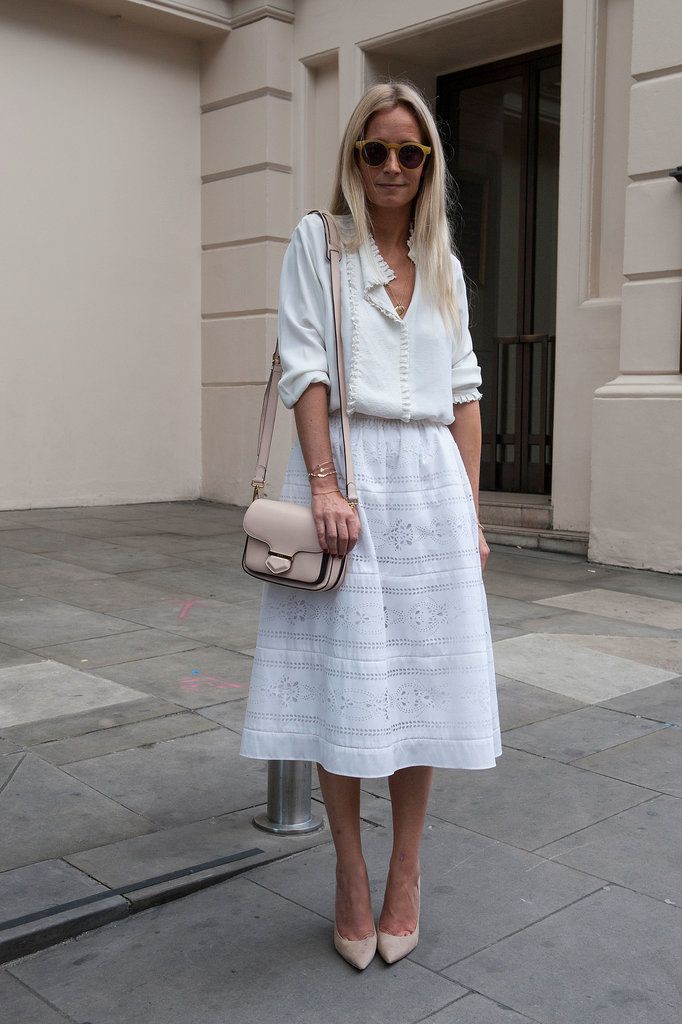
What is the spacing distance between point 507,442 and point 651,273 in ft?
9.27

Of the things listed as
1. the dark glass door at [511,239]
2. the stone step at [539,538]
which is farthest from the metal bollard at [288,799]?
the dark glass door at [511,239]

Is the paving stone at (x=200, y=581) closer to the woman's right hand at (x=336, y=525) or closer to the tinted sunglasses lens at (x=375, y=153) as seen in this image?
the woman's right hand at (x=336, y=525)

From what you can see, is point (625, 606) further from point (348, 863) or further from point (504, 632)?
point (348, 863)

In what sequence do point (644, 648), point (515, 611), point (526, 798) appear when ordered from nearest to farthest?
point (526, 798)
point (644, 648)
point (515, 611)

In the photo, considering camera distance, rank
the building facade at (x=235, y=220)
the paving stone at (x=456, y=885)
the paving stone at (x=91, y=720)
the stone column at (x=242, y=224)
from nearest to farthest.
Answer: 1. the paving stone at (x=456, y=885)
2. the paving stone at (x=91, y=720)
3. the building facade at (x=235, y=220)
4. the stone column at (x=242, y=224)

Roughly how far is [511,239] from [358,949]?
29.5ft

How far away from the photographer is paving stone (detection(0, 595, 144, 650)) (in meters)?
5.43

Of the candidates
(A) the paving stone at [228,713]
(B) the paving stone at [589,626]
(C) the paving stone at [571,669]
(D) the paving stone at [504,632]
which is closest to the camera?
(A) the paving stone at [228,713]

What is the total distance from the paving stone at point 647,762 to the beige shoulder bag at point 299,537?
69.8 inches

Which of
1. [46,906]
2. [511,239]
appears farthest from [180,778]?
[511,239]

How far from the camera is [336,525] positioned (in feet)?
7.93

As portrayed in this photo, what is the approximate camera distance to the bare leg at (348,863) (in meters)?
2.53

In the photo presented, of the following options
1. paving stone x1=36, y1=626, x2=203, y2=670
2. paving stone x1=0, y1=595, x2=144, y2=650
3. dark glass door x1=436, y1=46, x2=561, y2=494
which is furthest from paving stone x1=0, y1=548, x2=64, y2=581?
dark glass door x1=436, y1=46, x2=561, y2=494

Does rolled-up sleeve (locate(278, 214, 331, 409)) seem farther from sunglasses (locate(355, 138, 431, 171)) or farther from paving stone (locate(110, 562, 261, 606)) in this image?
paving stone (locate(110, 562, 261, 606))
